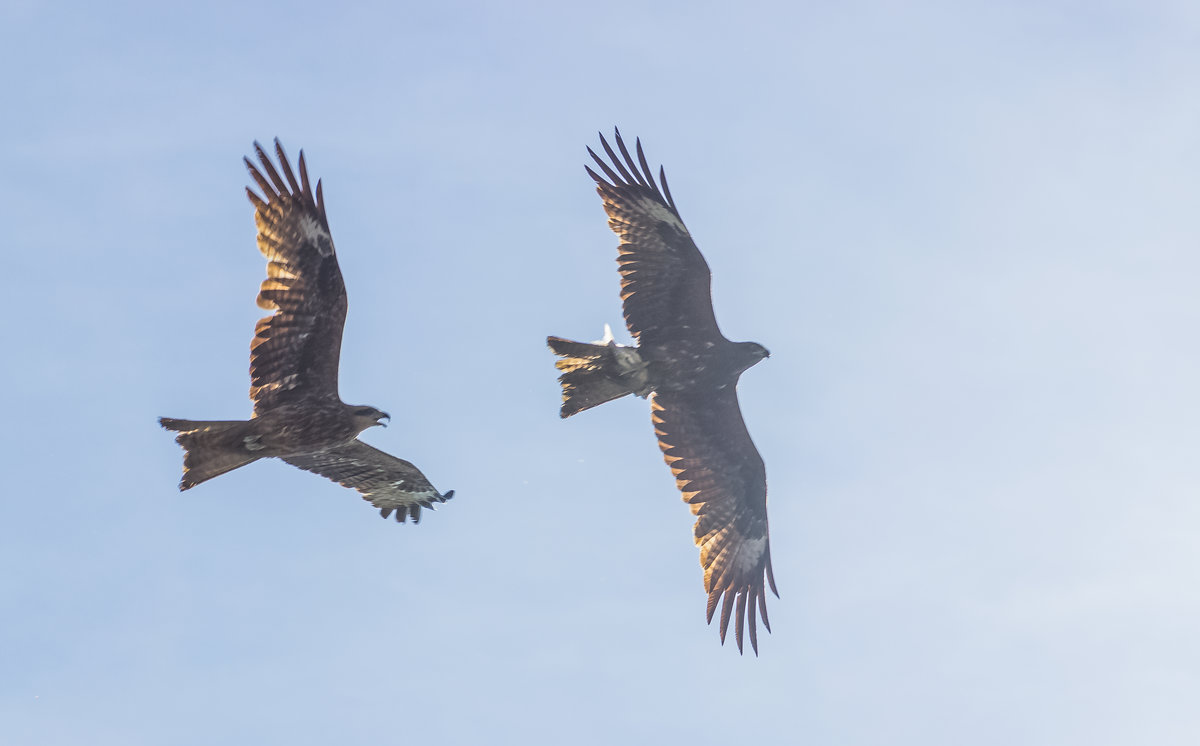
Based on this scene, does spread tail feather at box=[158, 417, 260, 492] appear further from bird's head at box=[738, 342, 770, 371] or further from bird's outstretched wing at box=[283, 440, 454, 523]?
bird's head at box=[738, 342, 770, 371]

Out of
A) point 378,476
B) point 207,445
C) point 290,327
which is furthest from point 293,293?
point 378,476

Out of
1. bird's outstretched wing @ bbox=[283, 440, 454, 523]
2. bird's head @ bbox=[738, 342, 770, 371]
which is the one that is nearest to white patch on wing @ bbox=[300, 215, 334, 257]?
bird's outstretched wing @ bbox=[283, 440, 454, 523]

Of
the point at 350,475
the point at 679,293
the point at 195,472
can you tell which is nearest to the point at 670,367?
the point at 679,293

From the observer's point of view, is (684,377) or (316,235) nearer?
(316,235)

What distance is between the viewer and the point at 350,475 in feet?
51.4

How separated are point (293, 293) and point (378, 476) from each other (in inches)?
120

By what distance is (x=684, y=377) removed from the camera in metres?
16.0

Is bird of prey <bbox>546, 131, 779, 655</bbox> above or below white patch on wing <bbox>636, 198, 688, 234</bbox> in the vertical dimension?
below

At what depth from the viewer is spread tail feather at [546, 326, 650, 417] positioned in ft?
50.6

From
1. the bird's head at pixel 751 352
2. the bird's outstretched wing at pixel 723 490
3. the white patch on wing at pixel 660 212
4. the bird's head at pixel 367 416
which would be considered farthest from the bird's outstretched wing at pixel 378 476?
the white patch on wing at pixel 660 212

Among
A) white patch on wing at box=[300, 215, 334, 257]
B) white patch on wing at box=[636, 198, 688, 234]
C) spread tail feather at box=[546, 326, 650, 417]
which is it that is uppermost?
white patch on wing at box=[636, 198, 688, 234]

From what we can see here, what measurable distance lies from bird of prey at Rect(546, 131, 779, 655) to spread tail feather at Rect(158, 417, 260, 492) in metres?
3.76

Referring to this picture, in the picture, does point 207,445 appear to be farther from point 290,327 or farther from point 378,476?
point 378,476

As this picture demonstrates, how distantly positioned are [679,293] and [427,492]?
12.3 ft
